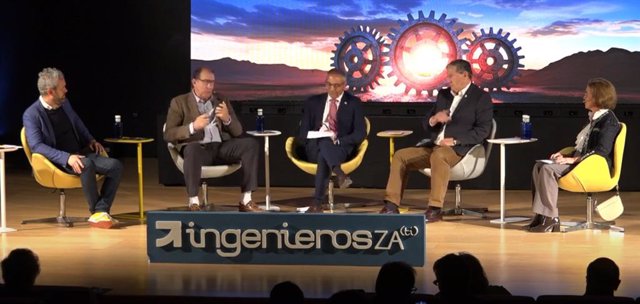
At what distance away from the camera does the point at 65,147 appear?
8.13 m

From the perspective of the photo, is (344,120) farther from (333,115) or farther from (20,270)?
(20,270)

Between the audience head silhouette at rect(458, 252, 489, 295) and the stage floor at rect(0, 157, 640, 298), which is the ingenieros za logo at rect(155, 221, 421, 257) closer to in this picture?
the stage floor at rect(0, 157, 640, 298)

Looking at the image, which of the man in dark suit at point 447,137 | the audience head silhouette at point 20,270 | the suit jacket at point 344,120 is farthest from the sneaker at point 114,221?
the audience head silhouette at point 20,270

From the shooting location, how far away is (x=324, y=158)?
8.38 meters

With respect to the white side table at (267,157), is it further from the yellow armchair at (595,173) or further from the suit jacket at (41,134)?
the yellow armchair at (595,173)

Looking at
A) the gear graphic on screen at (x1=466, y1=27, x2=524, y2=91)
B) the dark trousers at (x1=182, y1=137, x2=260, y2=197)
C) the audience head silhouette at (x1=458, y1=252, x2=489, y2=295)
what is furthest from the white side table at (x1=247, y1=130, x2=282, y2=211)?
the audience head silhouette at (x1=458, y1=252, x2=489, y2=295)

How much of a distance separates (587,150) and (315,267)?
2306 mm

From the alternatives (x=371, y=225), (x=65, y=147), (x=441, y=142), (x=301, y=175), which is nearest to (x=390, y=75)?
(x=301, y=175)

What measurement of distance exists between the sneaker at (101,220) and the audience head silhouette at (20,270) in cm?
380

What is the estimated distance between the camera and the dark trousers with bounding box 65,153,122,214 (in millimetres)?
7883

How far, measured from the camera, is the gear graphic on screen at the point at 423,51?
423 inches

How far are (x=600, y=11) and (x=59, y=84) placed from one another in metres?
5.11

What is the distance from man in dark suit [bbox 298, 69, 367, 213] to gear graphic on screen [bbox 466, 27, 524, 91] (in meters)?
2.44

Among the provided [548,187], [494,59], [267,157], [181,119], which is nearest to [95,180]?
[181,119]
